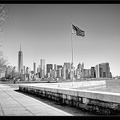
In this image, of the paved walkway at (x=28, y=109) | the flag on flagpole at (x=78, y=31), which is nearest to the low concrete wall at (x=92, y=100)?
the paved walkway at (x=28, y=109)

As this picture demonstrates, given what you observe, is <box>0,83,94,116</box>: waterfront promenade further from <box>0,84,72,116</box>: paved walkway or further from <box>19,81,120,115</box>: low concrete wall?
<box>19,81,120,115</box>: low concrete wall

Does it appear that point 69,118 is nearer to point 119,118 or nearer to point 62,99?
point 119,118

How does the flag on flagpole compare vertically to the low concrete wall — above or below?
above

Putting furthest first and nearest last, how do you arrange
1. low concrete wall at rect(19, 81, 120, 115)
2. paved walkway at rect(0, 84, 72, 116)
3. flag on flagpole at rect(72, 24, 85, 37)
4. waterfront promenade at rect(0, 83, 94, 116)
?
flag on flagpole at rect(72, 24, 85, 37)
waterfront promenade at rect(0, 83, 94, 116)
paved walkway at rect(0, 84, 72, 116)
low concrete wall at rect(19, 81, 120, 115)

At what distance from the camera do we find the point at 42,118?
18.1ft

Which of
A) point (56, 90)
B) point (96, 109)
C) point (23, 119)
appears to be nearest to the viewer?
point (23, 119)

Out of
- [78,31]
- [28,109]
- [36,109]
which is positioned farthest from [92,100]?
[78,31]

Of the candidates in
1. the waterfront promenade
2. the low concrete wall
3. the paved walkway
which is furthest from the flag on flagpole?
the paved walkway

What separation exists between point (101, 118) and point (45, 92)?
7.48 meters

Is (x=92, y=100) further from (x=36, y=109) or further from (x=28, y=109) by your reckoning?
(x=28, y=109)

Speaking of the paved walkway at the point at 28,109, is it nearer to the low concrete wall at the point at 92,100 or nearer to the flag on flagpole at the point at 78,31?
the low concrete wall at the point at 92,100

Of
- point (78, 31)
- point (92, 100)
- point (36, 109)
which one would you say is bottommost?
point (36, 109)

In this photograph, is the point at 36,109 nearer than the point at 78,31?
Yes
